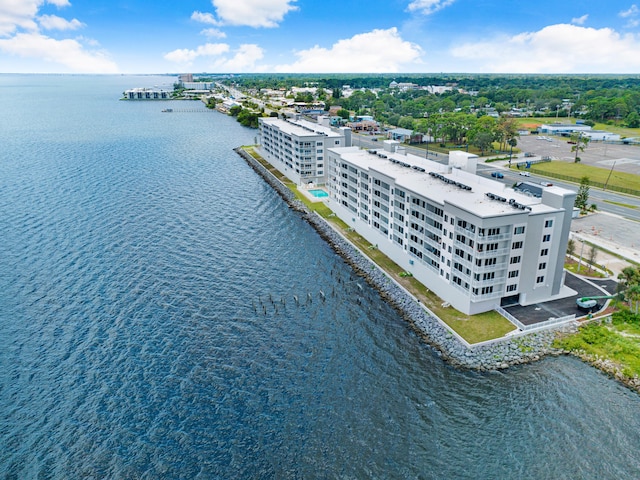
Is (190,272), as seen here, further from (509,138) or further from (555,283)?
(509,138)

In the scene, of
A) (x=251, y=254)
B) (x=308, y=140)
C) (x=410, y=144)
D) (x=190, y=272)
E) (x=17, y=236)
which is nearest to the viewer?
(x=190, y=272)

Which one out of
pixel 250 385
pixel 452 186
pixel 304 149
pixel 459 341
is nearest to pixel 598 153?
pixel 304 149

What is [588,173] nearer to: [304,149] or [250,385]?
[304,149]

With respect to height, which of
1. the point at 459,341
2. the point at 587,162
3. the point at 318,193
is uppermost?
the point at 587,162

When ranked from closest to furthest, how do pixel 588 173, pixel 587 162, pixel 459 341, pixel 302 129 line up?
pixel 459 341
pixel 302 129
pixel 588 173
pixel 587 162

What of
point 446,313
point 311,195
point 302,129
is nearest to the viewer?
point 446,313

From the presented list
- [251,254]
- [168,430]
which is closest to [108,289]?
[251,254]
